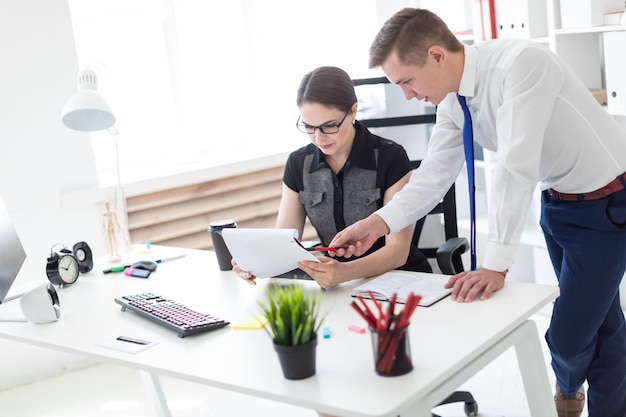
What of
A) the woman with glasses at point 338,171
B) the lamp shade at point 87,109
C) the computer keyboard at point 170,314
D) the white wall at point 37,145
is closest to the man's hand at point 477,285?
the woman with glasses at point 338,171

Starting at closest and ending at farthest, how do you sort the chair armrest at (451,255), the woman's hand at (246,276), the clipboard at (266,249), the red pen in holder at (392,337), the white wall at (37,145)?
1. the red pen in holder at (392,337)
2. the clipboard at (266,249)
3. the woman's hand at (246,276)
4. the chair armrest at (451,255)
5. the white wall at (37,145)

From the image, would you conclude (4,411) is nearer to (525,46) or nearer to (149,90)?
(149,90)

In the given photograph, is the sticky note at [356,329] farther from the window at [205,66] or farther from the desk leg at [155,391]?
the window at [205,66]

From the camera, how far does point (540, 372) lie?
1.89 metres

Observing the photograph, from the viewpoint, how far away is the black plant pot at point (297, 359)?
161cm

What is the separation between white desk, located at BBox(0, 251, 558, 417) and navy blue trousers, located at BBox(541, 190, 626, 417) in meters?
0.32

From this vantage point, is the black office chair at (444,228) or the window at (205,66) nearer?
the black office chair at (444,228)

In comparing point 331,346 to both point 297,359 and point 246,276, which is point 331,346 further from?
point 246,276

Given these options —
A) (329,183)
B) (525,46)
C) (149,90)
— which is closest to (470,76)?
(525,46)

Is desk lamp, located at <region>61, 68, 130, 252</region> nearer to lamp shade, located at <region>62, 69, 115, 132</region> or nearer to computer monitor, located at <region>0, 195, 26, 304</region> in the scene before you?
lamp shade, located at <region>62, 69, 115, 132</region>

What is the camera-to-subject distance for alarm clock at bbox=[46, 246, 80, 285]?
2.56 meters

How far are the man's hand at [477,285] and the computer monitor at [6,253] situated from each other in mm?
1360

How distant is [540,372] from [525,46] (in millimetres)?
825

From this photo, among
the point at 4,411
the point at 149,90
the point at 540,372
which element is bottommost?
the point at 4,411
